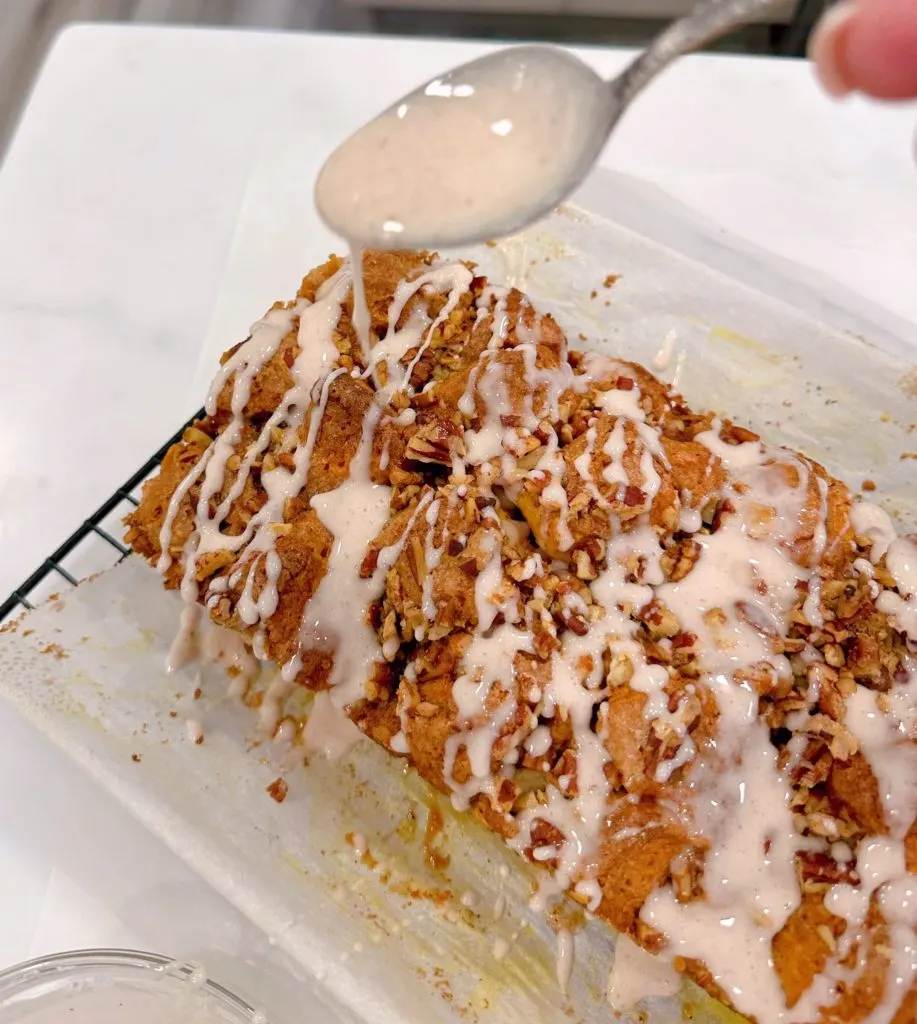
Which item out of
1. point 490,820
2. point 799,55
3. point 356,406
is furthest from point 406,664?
point 799,55

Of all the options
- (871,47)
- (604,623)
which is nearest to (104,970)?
(604,623)

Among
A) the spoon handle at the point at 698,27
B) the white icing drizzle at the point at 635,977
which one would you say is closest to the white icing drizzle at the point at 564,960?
the white icing drizzle at the point at 635,977

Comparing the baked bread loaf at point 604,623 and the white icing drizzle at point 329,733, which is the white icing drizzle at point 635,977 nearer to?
the baked bread loaf at point 604,623

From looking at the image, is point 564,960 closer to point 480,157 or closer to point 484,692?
point 484,692

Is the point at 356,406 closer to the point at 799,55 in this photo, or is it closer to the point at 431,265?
the point at 431,265

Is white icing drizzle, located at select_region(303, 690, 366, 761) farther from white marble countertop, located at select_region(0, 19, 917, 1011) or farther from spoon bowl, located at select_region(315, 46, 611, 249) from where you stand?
spoon bowl, located at select_region(315, 46, 611, 249)
